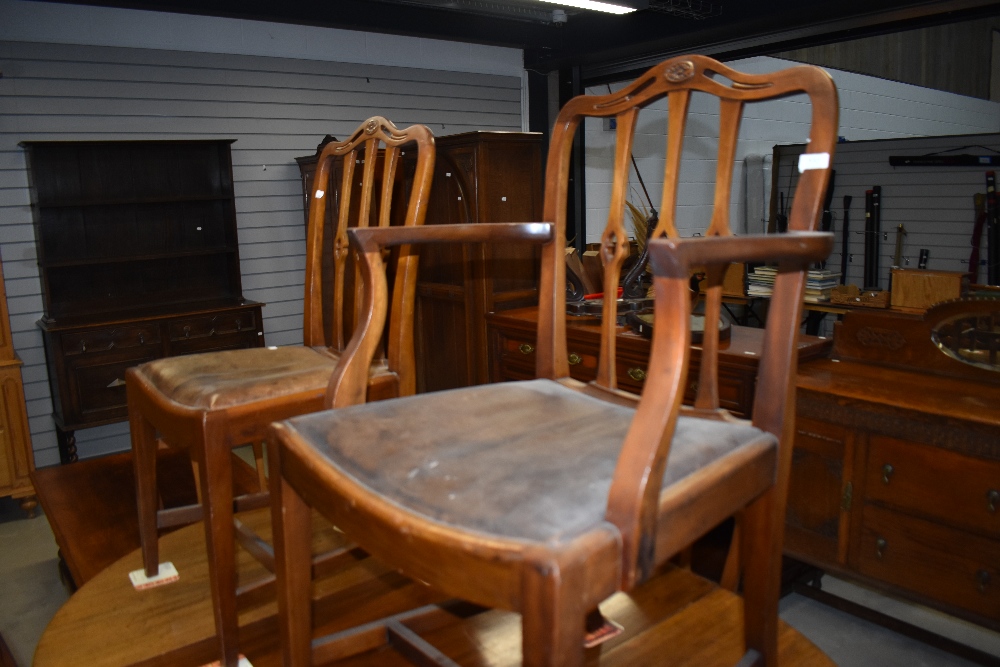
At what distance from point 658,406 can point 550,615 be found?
0.72 ft

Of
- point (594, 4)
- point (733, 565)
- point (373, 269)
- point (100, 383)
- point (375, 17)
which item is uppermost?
point (375, 17)

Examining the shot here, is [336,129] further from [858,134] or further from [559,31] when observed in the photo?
[858,134]

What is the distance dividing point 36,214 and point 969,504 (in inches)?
158

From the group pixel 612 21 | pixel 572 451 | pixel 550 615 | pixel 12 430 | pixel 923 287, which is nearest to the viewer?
pixel 550 615

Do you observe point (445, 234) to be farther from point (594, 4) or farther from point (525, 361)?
point (594, 4)

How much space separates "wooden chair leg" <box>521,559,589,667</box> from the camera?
0.65 meters

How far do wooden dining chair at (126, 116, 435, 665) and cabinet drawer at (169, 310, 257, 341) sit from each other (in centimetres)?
227

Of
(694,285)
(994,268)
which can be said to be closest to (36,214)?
(694,285)

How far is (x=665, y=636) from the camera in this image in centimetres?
134

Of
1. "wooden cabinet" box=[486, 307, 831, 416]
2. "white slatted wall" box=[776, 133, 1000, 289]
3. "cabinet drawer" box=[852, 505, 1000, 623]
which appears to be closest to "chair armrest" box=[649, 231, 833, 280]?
"wooden cabinet" box=[486, 307, 831, 416]

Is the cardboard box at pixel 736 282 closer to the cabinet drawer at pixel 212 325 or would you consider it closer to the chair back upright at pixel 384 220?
the cabinet drawer at pixel 212 325

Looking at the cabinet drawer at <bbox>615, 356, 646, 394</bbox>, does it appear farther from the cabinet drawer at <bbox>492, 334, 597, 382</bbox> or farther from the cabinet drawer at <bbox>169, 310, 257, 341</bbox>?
the cabinet drawer at <bbox>169, 310, 257, 341</bbox>

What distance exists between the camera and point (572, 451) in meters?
0.86

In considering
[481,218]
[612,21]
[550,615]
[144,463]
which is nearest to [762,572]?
[550,615]
